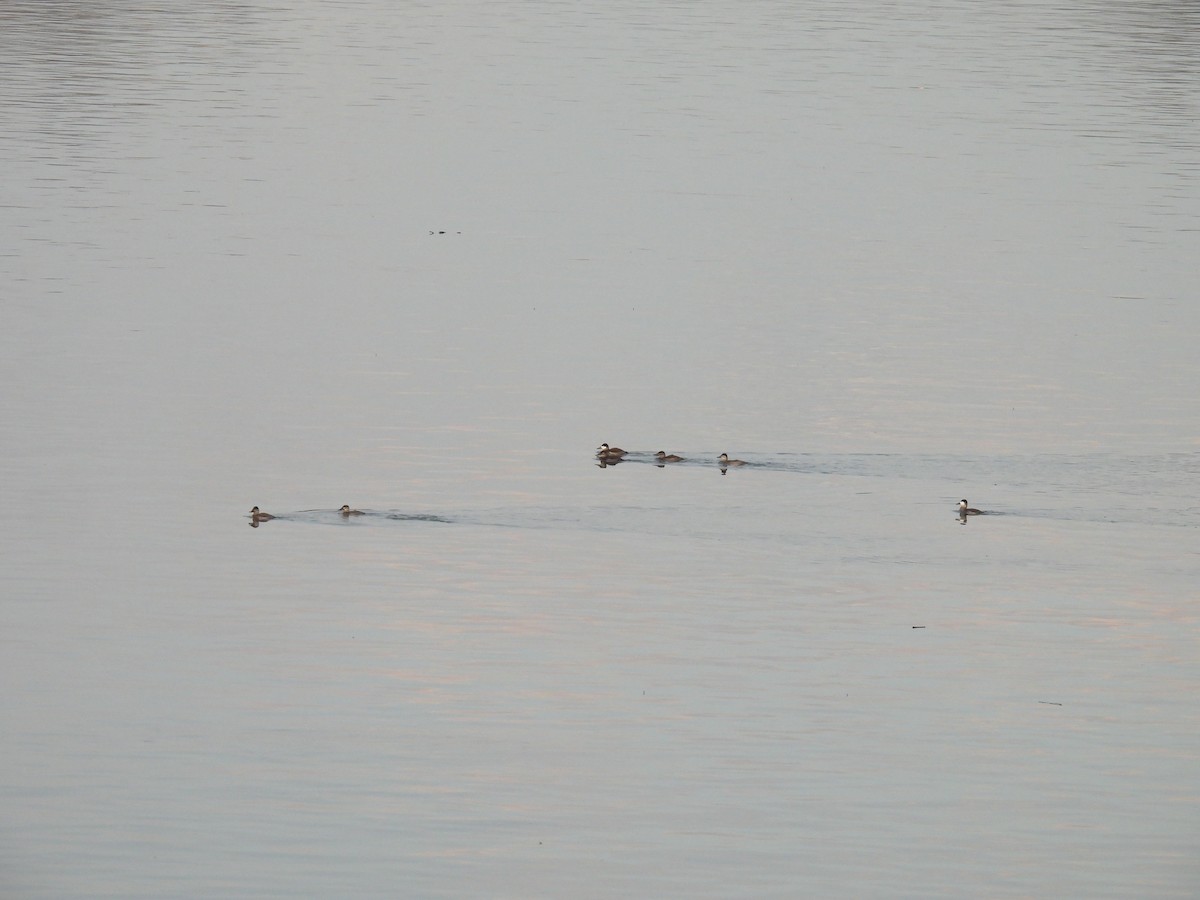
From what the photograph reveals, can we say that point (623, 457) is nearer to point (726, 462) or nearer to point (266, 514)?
point (726, 462)

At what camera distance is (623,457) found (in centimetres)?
2958

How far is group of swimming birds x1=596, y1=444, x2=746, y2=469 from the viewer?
29.4 meters

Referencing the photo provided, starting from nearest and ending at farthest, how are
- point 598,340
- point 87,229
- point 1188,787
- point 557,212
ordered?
point 1188,787
point 598,340
point 87,229
point 557,212

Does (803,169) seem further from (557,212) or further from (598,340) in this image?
(598,340)

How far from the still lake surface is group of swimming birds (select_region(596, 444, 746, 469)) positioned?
0.85ft

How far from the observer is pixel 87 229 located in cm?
4494

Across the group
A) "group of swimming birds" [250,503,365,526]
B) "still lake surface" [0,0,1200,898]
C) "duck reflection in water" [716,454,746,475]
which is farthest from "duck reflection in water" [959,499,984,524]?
"group of swimming birds" [250,503,365,526]

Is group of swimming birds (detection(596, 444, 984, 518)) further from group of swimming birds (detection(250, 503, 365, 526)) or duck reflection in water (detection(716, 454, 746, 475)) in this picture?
group of swimming birds (detection(250, 503, 365, 526))

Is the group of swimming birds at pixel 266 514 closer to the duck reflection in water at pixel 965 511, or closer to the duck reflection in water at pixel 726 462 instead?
the duck reflection in water at pixel 726 462

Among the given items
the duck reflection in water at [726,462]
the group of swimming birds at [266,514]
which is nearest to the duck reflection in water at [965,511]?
the duck reflection in water at [726,462]

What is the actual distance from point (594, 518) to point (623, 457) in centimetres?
237

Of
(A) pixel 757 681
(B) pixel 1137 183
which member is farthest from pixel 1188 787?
(B) pixel 1137 183

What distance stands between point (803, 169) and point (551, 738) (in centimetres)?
3763

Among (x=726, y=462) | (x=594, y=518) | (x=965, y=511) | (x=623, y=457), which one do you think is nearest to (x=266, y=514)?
(x=594, y=518)
